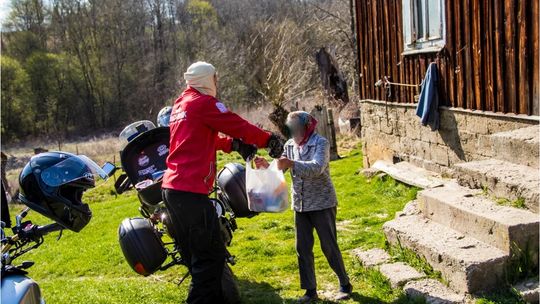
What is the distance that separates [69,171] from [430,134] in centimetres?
721

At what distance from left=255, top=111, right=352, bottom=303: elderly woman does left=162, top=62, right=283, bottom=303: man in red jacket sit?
0.61m

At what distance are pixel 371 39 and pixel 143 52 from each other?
155 feet

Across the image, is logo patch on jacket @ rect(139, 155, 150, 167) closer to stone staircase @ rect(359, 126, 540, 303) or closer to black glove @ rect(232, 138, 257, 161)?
black glove @ rect(232, 138, 257, 161)

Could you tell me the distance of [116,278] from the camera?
7816 millimetres

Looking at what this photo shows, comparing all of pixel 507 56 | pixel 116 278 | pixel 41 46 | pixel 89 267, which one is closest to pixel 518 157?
pixel 507 56

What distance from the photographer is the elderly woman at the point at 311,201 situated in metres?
5.61

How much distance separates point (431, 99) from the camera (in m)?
9.54

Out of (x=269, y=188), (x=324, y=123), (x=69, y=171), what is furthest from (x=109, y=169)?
(x=324, y=123)

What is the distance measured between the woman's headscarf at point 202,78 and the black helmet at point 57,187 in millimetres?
1239

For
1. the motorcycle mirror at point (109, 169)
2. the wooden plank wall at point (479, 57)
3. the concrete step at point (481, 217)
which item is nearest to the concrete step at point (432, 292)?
the concrete step at point (481, 217)

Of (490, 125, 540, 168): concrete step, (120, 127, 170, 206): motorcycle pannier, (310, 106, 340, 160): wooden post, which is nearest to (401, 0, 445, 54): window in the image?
(490, 125, 540, 168): concrete step

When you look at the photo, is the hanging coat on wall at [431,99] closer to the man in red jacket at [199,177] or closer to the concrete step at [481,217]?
the concrete step at [481,217]

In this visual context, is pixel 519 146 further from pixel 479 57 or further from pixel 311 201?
pixel 311 201

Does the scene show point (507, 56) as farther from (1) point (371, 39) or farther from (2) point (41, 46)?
(2) point (41, 46)
